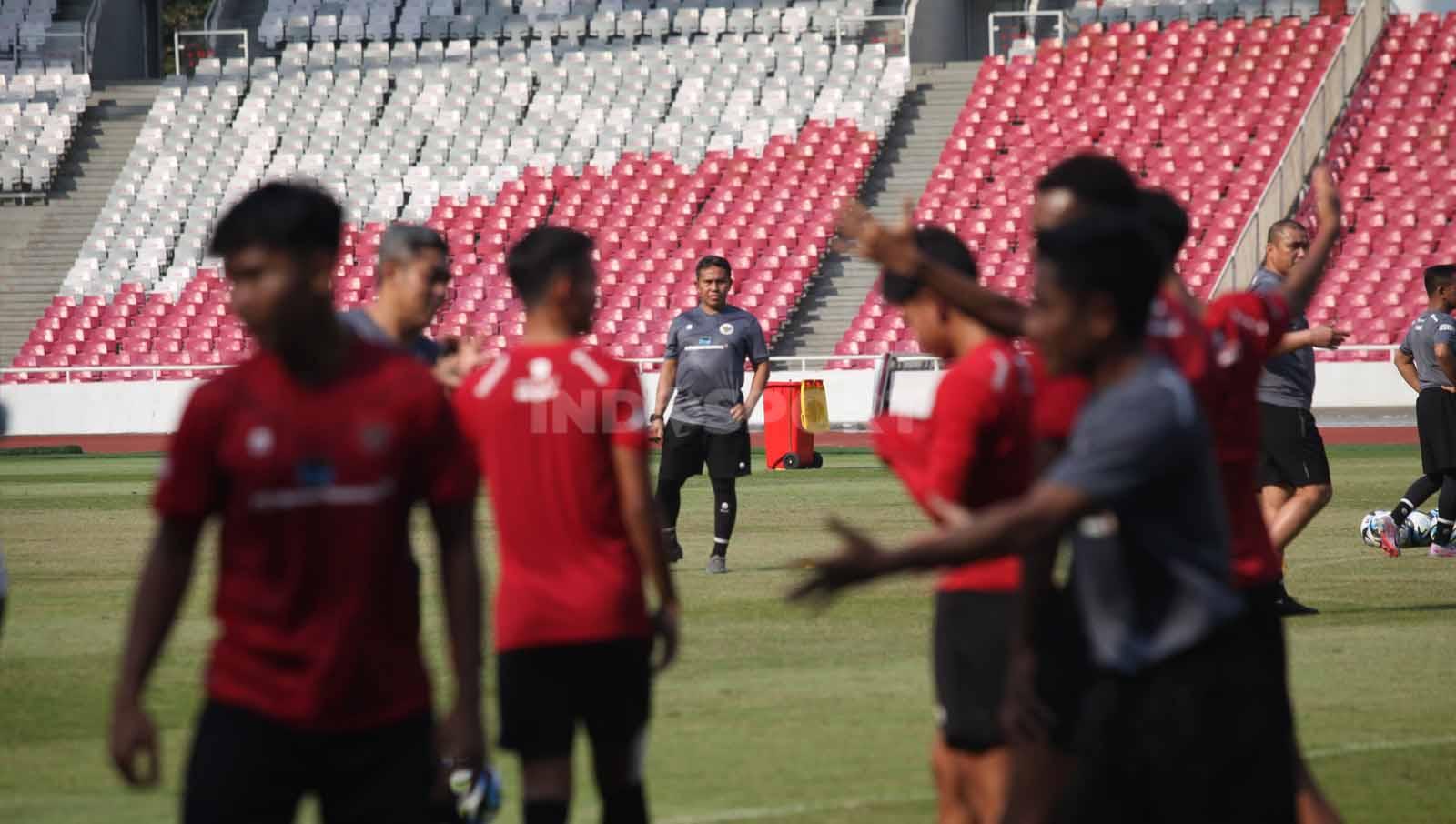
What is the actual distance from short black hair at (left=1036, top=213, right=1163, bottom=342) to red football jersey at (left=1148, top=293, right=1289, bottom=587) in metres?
0.51

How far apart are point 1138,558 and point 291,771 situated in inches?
70.6

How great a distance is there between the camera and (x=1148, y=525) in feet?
14.8

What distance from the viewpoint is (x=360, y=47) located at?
1953 inches

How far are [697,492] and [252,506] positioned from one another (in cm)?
2044

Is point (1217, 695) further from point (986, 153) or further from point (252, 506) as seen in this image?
point (986, 153)

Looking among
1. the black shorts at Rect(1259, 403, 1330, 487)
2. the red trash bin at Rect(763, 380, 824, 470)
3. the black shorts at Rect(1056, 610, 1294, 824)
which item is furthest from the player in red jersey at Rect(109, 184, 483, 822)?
the red trash bin at Rect(763, 380, 824, 470)

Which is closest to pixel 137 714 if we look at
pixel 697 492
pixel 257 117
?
pixel 697 492

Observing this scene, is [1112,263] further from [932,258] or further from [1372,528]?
[1372,528]

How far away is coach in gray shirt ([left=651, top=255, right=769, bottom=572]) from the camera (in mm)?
16062

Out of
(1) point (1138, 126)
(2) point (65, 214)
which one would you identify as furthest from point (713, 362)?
(2) point (65, 214)

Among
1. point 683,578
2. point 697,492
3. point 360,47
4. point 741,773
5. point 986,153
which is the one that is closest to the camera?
point 741,773

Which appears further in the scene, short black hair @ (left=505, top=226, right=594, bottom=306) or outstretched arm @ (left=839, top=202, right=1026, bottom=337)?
short black hair @ (left=505, top=226, right=594, bottom=306)

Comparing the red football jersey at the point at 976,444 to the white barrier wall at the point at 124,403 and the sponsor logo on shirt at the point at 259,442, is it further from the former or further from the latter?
the white barrier wall at the point at 124,403

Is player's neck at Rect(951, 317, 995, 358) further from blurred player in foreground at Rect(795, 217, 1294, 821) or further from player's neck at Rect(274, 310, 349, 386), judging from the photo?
player's neck at Rect(274, 310, 349, 386)
